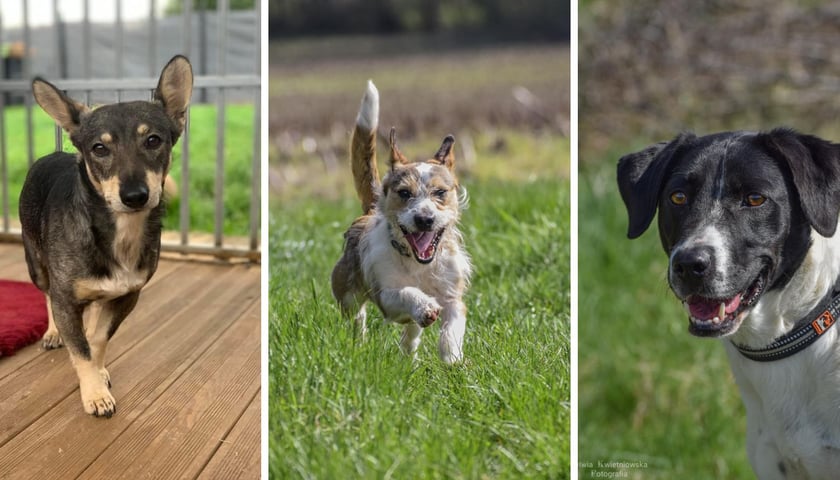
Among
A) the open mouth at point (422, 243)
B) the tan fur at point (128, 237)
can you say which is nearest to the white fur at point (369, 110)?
the open mouth at point (422, 243)

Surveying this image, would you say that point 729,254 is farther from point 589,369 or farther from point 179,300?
point 179,300

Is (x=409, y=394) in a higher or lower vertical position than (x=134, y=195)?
lower

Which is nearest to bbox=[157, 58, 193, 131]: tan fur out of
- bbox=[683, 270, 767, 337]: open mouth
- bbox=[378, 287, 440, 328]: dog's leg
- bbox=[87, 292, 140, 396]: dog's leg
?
bbox=[87, 292, 140, 396]: dog's leg

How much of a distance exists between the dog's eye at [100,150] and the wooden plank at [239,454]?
89 cm

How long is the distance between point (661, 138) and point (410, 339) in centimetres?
223

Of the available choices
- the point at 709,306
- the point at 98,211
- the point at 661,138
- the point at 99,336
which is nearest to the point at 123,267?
Answer: the point at 98,211

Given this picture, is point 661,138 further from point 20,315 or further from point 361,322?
point 20,315

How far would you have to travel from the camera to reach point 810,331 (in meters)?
1.70

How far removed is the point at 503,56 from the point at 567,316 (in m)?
2.07

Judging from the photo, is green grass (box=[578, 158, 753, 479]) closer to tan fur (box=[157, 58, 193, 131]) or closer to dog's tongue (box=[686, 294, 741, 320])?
dog's tongue (box=[686, 294, 741, 320])

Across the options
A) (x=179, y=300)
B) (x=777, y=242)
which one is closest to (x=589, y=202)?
(x=179, y=300)

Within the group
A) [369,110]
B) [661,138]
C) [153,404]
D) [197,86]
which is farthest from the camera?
[661,138]

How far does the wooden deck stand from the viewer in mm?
2184

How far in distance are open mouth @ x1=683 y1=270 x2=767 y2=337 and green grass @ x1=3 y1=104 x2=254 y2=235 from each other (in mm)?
2650
